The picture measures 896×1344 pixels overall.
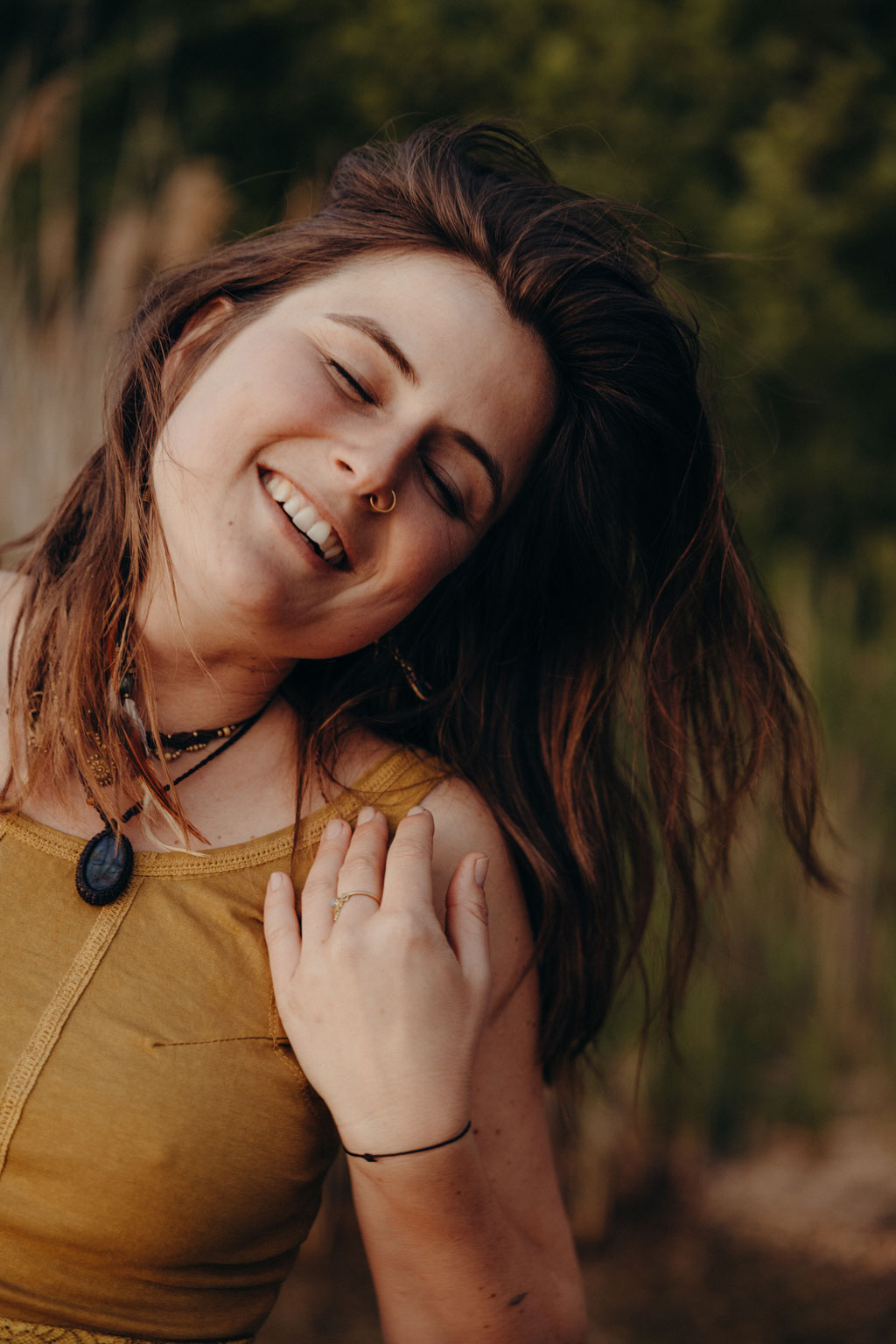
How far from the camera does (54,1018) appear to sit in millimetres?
1273

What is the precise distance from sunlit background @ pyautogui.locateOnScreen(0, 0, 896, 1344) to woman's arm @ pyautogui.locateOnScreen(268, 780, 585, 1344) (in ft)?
2.25

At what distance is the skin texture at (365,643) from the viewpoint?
129 centimetres

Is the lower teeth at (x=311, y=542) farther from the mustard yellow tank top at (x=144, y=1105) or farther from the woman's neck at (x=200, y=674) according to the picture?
the mustard yellow tank top at (x=144, y=1105)

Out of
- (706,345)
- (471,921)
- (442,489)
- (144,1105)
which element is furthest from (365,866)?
(706,345)

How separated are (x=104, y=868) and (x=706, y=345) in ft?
4.05

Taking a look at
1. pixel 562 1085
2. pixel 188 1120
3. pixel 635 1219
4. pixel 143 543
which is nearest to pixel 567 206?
pixel 143 543

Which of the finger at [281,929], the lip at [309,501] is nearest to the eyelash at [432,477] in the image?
the lip at [309,501]

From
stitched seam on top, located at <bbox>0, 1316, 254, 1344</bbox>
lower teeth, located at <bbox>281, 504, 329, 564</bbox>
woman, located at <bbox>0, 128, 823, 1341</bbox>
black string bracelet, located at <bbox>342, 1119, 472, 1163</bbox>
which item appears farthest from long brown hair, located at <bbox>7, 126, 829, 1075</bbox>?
stitched seam on top, located at <bbox>0, 1316, 254, 1344</bbox>

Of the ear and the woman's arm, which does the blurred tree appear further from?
the woman's arm

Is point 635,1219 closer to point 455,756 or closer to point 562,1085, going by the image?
point 562,1085

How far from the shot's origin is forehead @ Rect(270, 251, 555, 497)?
138 centimetres

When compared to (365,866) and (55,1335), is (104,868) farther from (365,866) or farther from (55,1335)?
(55,1335)

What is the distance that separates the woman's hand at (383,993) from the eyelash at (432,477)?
0.45 m

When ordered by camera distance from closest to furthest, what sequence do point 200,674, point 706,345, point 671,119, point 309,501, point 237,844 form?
point 309,501, point 237,844, point 200,674, point 706,345, point 671,119
